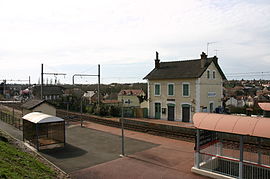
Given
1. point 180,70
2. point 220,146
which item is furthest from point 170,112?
point 220,146

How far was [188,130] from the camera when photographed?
18.6m

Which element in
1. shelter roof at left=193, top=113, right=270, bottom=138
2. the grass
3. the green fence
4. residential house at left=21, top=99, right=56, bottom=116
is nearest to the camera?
the grass

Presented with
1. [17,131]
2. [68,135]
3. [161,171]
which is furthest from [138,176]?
[17,131]

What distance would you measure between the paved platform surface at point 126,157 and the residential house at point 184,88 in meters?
8.45

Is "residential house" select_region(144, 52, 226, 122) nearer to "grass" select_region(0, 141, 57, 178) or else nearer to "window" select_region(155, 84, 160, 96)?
"window" select_region(155, 84, 160, 96)

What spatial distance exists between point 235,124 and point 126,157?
21.8ft

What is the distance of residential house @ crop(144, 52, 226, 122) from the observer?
84.5ft

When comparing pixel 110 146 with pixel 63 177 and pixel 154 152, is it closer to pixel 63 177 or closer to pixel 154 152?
pixel 154 152

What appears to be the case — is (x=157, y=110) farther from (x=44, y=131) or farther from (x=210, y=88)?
(x=44, y=131)

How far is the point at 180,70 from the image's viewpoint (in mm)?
27828

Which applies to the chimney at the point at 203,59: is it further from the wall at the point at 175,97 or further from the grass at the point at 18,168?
the grass at the point at 18,168

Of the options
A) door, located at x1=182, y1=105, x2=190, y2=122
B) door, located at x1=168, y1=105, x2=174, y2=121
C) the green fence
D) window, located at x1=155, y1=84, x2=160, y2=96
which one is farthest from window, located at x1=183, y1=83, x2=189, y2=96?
the green fence

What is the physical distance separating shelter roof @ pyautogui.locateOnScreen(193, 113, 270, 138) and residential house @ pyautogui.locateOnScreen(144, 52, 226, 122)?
14887 mm

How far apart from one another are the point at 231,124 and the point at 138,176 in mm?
4815
